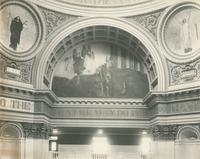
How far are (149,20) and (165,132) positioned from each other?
6.89 meters

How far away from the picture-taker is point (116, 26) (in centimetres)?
2712

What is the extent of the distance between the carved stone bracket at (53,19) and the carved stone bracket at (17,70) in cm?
243

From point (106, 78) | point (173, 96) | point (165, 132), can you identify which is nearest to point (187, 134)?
point (165, 132)

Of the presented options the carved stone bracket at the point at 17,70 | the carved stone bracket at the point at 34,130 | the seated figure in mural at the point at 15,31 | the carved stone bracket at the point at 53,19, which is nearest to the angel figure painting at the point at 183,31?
the carved stone bracket at the point at 53,19

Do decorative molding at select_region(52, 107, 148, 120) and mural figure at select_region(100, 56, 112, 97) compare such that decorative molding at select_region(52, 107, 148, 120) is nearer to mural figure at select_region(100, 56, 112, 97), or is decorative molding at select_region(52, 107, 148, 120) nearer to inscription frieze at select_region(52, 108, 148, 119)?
inscription frieze at select_region(52, 108, 148, 119)

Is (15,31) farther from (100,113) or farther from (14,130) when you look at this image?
(100,113)

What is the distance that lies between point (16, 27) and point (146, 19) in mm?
7872

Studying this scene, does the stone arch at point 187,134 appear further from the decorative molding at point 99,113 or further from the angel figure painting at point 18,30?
the angel figure painting at point 18,30

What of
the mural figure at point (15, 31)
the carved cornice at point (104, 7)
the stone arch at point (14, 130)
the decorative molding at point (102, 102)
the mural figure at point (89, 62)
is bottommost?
the stone arch at point (14, 130)

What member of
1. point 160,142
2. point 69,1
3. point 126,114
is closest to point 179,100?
point 160,142

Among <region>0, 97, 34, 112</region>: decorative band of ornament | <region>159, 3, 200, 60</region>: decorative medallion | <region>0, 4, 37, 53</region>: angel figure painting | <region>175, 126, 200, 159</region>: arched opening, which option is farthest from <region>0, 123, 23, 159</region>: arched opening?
<region>159, 3, 200, 60</region>: decorative medallion

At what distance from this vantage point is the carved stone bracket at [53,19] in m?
26.4

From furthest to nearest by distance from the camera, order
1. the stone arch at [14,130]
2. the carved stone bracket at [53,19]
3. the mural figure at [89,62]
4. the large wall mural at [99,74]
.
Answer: the mural figure at [89,62], the large wall mural at [99,74], the carved stone bracket at [53,19], the stone arch at [14,130]

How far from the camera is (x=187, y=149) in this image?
24.5 metres
